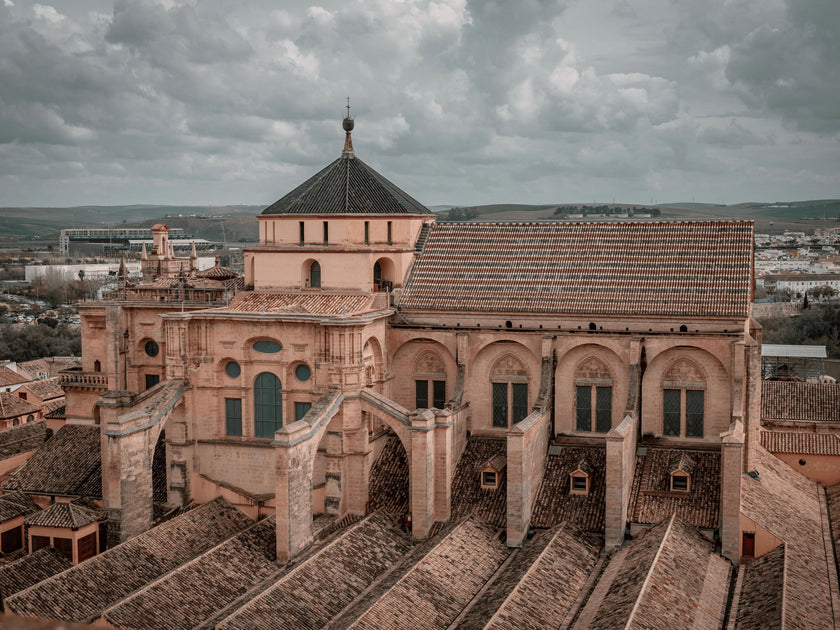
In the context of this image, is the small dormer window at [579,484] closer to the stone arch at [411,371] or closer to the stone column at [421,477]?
the stone column at [421,477]

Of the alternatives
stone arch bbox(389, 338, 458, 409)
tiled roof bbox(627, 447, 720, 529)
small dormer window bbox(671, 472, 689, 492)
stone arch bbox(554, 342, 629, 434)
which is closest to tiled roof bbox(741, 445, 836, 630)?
tiled roof bbox(627, 447, 720, 529)

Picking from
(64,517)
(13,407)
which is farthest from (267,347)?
(13,407)

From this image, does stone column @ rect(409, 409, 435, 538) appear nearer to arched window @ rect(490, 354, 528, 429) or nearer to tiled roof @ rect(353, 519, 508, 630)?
tiled roof @ rect(353, 519, 508, 630)

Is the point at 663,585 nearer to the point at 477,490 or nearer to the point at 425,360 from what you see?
the point at 477,490

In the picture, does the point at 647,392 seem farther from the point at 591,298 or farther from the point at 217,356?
the point at 217,356

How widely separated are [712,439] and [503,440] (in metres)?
8.54

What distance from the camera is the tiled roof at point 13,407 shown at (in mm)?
57906

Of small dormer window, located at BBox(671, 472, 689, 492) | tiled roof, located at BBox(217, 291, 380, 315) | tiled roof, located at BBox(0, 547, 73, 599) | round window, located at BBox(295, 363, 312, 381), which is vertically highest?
tiled roof, located at BBox(217, 291, 380, 315)

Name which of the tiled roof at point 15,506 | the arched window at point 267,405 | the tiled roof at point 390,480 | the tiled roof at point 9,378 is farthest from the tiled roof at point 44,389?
the tiled roof at point 390,480

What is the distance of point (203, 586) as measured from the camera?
28.4 m

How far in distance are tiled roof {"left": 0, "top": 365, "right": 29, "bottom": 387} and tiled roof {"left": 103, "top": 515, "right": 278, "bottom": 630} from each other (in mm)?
43717

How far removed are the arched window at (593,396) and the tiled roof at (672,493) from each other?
94.1 inches

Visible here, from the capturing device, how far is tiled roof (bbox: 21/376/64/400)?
65000 mm

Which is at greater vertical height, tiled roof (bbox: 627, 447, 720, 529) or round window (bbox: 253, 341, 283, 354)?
round window (bbox: 253, 341, 283, 354)
